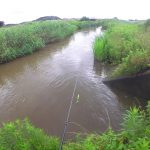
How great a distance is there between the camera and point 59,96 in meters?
7.80

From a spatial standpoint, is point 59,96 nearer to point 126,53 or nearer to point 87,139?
point 126,53

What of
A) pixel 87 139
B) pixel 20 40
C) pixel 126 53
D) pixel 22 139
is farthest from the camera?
pixel 20 40

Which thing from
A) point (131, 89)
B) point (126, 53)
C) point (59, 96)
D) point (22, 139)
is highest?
point (126, 53)

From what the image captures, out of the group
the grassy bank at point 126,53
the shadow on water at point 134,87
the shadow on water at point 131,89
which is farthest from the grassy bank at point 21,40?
the shadow on water at point 134,87

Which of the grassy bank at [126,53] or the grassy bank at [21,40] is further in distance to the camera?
the grassy bank at [21,40]

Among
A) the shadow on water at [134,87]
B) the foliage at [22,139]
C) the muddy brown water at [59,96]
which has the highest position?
the foliage at [22,139]

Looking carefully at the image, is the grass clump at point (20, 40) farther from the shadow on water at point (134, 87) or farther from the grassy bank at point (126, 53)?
the shadow on water at point (134, 87)

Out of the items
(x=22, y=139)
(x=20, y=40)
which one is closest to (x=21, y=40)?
(x=20, y=40)

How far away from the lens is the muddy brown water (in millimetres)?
6281

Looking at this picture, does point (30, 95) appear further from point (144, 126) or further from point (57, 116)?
point (144, 126)

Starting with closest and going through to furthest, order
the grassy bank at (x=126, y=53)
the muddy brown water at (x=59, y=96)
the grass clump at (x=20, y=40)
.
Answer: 1. the muddy brown water at (x=59, y=96)
2. the grassy bank at (x=126, y=53)
3. the grass clump at (x=20, y=40)

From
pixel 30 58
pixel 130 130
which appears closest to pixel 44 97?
pixel 130 130

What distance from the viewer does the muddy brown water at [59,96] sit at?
20.6ft

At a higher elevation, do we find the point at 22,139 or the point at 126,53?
the point at 126,53
